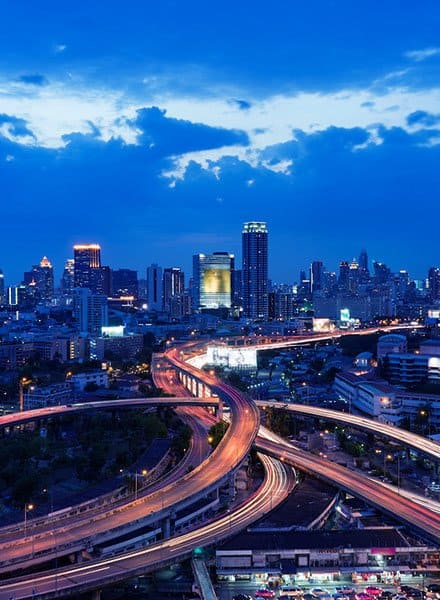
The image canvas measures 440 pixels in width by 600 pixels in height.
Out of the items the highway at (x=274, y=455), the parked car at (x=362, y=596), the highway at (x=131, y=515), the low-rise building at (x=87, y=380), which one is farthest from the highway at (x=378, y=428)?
the low-rise building at (x=87, y=380)

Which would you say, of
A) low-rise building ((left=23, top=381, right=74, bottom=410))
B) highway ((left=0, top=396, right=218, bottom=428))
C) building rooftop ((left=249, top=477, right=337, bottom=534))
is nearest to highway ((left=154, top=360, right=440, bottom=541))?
building rooftop ((left=249, top=477, right=337, bottom=534))

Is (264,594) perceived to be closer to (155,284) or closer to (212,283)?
(212,283)

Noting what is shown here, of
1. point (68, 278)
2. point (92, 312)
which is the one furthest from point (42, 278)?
point (92, 312)

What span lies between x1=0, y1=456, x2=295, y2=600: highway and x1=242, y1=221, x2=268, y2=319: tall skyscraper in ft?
152

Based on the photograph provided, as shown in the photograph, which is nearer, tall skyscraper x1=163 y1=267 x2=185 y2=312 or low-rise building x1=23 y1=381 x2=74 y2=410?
low-rise building x1=23 y1=381 x2=74 y2=410

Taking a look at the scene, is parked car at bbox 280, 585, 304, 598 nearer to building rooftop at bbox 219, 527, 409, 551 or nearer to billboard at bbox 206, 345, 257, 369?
building rooftop at bbox 219, 527, 409, 551

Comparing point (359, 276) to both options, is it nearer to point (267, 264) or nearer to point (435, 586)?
point (267, 264)

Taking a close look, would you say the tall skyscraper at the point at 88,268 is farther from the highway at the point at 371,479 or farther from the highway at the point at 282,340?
the highway at the point at 371,479

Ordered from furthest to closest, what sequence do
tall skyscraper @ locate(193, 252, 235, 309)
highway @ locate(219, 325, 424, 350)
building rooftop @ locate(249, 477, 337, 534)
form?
1. tall skyscraper @ locate(193, 252, 235, 309)
2. highway @ locate(219, 325, 424, 350)
3. building rooftop @ locate(249, 477, 337, 534)

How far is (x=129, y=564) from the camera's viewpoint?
27.2 ft

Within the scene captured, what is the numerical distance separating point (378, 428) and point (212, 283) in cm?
5103

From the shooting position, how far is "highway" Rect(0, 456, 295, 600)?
756 cm

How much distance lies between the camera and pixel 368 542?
30.1 feet

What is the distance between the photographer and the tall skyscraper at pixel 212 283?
65.3m
